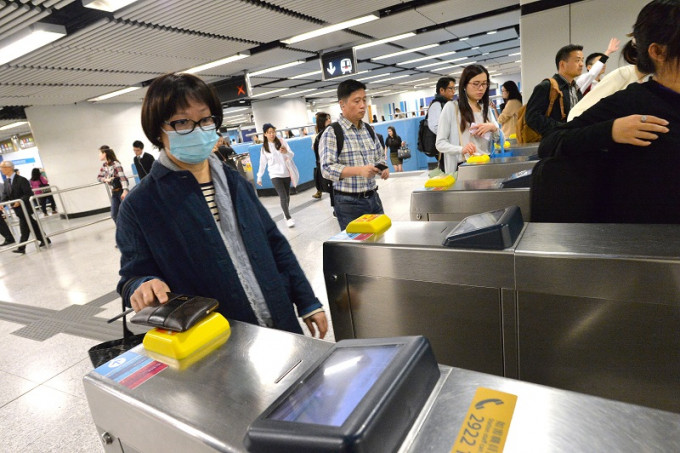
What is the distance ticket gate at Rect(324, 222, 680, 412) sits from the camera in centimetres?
97

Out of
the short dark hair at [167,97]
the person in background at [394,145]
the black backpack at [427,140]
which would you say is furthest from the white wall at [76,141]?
the short dark hair at [167,97]

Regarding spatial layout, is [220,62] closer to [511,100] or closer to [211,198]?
[511,100]

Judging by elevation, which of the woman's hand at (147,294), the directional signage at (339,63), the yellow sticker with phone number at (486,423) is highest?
the directional signage at (339,63)

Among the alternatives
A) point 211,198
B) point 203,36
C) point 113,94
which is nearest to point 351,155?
point 211,198

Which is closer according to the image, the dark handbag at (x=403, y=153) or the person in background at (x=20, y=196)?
the person in background at (x=20, y=196)

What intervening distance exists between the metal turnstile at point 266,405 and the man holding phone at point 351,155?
1.77 meters

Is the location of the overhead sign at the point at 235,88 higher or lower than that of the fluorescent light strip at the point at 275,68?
lower

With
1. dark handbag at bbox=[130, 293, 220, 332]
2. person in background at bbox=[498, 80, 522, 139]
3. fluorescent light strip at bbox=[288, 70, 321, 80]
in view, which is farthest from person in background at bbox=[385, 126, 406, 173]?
dark handbag at bbox=[130, 293, 220, 332]

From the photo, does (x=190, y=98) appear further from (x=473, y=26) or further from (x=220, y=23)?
(x=473, y=26)

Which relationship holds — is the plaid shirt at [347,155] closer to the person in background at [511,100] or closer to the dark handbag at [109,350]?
the dark handbag at [109,350]

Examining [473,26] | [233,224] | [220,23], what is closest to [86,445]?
[233,224]

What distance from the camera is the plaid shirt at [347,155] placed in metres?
2.51

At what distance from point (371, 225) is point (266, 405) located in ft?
3.12

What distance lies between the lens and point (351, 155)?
8.39 feet
